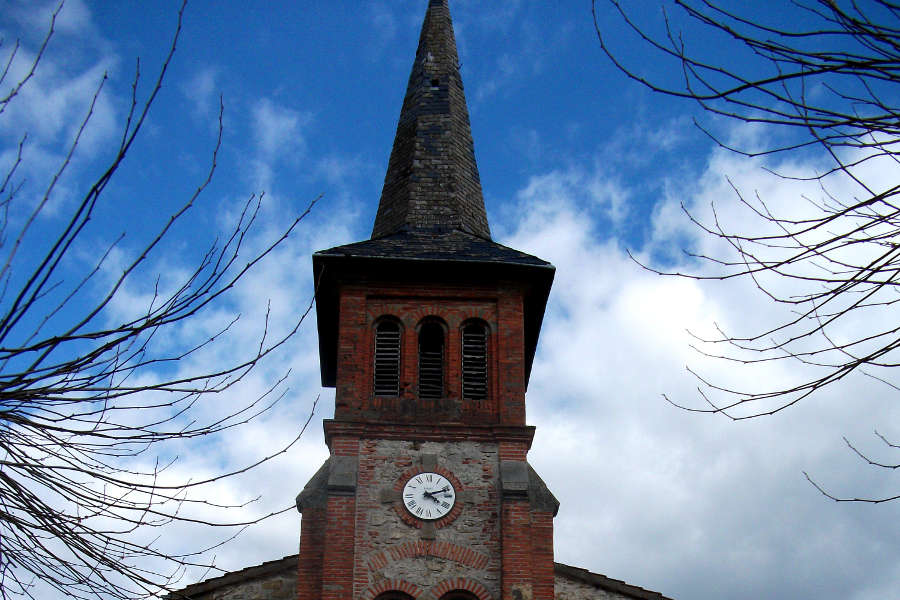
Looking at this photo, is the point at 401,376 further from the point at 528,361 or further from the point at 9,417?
the point at 9,417

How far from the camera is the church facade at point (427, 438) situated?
53.8ft

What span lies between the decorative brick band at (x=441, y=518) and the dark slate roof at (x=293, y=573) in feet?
6.41

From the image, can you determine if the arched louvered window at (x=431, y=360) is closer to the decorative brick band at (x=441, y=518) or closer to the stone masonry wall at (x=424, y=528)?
the stone masonry wall at (x=424, y=528)

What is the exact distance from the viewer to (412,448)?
17.5 m

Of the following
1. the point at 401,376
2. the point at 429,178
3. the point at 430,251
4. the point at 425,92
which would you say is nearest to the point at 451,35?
the point at 425,92

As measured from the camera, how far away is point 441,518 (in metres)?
16.8

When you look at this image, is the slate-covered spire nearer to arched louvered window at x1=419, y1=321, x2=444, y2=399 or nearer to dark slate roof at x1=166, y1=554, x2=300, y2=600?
arched louvered window at x1=419, y1=321, x2=444, y2=399

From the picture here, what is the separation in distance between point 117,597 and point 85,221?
8.35ft

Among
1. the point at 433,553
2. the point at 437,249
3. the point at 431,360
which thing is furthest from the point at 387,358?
the point at 433,553

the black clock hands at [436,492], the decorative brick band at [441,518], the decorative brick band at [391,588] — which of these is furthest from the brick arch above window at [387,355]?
the decorative brick band at [391,588]

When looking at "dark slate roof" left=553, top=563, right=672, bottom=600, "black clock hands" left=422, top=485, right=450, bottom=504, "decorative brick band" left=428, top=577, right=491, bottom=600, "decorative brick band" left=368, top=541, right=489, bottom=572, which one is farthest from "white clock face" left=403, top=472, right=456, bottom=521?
"dark slate roof" left=553, top=563, right=672, bottom=600

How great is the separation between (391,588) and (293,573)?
2.19 metres

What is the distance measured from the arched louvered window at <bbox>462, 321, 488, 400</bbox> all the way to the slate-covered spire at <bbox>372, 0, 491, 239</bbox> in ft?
7.55

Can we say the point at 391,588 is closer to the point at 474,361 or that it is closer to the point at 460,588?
the point at 460,588
